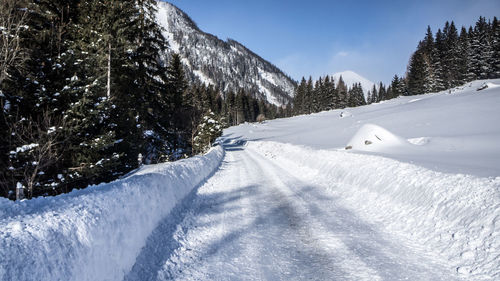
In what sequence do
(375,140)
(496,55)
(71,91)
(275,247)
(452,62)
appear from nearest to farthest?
(275,247)
(71,91)
(375,140)
(496,55)
(452,62)

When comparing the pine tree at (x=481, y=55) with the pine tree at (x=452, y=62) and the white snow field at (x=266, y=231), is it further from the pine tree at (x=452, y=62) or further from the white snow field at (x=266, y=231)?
the white snow field at (x=266, y=231)

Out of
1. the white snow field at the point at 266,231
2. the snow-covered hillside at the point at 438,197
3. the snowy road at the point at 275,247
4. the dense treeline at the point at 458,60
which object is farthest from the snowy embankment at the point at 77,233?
the dense treeline at the point at 458,60

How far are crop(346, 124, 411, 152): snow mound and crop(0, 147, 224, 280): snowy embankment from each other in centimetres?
1311

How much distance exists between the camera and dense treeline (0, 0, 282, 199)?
823 centimetres

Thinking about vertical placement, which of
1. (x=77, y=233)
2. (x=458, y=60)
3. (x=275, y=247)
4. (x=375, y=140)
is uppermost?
(x=458, y=60)

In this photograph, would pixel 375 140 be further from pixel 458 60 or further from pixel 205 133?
pixel 458 60

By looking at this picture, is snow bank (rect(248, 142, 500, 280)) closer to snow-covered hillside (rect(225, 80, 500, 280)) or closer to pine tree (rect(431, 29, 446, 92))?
snow-covered hillside (rect(225, 80, 500, 280))

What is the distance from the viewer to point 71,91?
941 centimetres

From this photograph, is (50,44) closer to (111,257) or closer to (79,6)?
(79,6)

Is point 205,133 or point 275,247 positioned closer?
point 275,247

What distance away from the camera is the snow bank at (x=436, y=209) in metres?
3.90

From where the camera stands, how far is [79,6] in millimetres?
13875

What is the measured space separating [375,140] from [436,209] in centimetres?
1032

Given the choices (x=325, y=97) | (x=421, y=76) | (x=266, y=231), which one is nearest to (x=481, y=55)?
(x=421, y=76)
